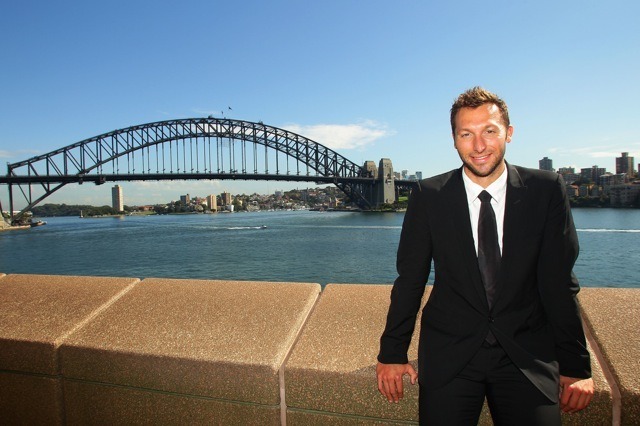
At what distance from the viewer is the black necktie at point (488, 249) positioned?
1.24 meters

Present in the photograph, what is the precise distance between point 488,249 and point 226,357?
2.66ft

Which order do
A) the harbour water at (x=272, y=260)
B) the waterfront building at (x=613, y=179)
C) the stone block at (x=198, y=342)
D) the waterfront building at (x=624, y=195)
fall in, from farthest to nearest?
the waterfront building at (x=613, y=179) → the waterfront building at (x=624, y=195) → the harbour water at (x=272, y=260) → the stone block at (x=198, y=342)

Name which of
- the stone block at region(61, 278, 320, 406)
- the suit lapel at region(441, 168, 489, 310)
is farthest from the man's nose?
the stone block at region(61, 278, 320, 406)

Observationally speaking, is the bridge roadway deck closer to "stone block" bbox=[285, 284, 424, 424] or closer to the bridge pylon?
"stone block" bbox=[285, 284, 424, 424]

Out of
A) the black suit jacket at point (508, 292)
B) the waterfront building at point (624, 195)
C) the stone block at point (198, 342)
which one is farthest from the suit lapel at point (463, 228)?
the waterfront building at point (624, 195)

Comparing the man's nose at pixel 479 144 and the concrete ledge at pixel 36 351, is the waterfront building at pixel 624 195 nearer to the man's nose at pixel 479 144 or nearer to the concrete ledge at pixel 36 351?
the man's nose at pixel 479 144

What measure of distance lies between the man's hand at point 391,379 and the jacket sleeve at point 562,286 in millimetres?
405

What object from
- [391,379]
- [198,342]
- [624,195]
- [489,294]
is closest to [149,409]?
[198,342]

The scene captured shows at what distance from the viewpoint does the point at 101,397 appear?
4.86 ft

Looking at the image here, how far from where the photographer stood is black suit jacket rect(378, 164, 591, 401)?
1.18m

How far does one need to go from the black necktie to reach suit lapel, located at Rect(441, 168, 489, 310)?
0.07 feet

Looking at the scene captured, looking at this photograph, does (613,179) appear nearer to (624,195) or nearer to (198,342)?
(624,195)

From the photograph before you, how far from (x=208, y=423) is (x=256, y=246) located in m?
25.9

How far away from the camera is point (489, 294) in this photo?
1234 mm
